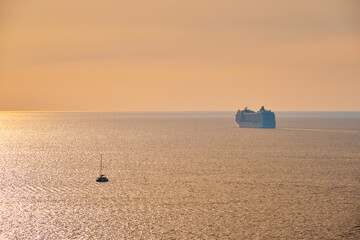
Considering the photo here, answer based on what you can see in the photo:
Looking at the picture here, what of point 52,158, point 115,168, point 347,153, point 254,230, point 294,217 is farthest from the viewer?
point 347,153

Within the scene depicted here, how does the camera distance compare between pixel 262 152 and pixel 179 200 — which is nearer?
pixel 179 200

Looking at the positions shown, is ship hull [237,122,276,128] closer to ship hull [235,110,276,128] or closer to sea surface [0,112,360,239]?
ship hull [235,110,276,128]

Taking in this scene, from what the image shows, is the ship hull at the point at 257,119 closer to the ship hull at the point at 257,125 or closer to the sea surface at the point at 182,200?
the ship hull at the point at 257,125

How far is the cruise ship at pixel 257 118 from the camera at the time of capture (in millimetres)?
141000

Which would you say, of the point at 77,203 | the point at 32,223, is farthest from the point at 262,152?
the point at 32,223

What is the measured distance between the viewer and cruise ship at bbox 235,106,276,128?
14100 centimetres

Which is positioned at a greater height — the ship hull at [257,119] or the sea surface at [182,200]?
the ship hull at [257,119]

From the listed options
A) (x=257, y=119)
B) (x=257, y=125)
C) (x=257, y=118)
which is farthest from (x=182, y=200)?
(x=257, y=125)

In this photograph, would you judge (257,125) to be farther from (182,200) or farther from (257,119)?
(182,200)

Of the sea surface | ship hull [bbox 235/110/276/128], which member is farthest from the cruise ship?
the sea surface

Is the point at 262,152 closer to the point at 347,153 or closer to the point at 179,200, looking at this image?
the point at 347,153

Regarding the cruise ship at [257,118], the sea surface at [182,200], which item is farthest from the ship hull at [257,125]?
the sea surface at [182,200]

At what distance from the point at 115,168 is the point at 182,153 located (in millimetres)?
17800

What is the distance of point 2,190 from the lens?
104 feet
